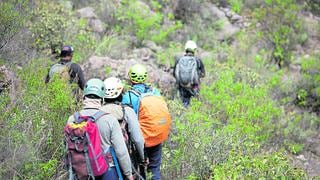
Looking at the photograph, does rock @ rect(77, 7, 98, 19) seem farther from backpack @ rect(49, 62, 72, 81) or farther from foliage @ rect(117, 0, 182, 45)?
backpack @ rect(49, 62, 72, 81)

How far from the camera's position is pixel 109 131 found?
183 inches

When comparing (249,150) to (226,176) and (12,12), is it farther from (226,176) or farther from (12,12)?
(12,12)

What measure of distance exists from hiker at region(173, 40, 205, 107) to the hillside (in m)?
0.29

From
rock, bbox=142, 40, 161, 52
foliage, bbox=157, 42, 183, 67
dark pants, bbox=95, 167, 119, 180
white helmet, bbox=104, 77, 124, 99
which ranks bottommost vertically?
dark pants, bbox=95, 167, 119, 180

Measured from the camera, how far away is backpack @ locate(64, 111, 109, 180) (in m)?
4.44

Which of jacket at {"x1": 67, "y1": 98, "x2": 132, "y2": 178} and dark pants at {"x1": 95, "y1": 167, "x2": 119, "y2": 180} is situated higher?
jacket at {"x1": 67, "y1": 98, "x2": 132, "y2": 178}

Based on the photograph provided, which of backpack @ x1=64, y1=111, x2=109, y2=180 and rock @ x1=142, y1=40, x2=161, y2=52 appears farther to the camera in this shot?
rock @ x1=142, y1=40, x2=161, y2=52

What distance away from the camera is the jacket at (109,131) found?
4.62 metres

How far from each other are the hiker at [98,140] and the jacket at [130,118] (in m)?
0.18

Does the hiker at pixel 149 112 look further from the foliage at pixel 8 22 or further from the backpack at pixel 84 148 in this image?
the foliage at pixel 8 22

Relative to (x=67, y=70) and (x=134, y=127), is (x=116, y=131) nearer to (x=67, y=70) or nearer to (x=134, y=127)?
(x=134, y=127)

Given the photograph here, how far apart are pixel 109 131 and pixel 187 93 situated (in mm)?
5350

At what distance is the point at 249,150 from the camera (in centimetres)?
692

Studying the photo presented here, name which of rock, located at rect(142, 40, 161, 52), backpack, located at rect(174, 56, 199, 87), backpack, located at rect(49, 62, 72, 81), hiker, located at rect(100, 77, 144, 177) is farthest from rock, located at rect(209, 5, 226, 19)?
hiker, located at rect(100, 77, 144, 177)
